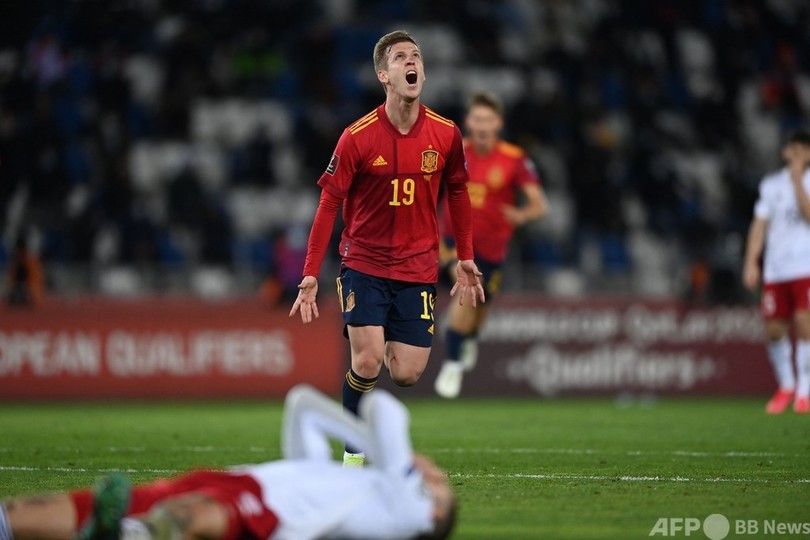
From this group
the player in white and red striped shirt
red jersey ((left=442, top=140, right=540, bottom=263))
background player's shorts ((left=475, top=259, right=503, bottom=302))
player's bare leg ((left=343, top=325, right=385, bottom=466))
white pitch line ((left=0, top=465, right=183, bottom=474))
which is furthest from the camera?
background player's shorts ((left=475, top=259, right=503, bottom=302))

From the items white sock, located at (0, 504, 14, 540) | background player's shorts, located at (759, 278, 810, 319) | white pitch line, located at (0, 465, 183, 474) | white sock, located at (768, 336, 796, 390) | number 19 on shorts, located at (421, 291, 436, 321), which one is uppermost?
number 19 on shorts, located at (421, 291, 436, 321)

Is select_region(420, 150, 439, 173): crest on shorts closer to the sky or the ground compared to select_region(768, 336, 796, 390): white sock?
closer to the sky

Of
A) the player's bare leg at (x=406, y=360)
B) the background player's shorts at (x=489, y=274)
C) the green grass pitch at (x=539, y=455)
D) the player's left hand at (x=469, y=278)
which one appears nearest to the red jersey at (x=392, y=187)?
the player's left hand at (x=469, y=278)

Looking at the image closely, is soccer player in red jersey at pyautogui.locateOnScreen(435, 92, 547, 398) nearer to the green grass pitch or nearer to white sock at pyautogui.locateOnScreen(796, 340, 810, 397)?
the green grass pitch

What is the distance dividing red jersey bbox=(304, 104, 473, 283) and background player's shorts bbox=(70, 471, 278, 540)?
291 centimetres

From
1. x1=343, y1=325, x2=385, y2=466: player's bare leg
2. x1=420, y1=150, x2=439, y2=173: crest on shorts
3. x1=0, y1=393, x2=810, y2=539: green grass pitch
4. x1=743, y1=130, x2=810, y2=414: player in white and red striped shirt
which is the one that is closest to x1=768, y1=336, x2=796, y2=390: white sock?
x1=743, y1=130, x2=810, y2=414: player in white and red striped shirt

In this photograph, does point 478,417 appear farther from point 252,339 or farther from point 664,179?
point 664,179

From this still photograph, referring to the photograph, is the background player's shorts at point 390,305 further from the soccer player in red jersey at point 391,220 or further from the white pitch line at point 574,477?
the white pitch line at point 574,477

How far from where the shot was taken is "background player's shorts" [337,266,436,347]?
27.1 ft

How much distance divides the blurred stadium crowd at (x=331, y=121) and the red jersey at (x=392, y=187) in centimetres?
964

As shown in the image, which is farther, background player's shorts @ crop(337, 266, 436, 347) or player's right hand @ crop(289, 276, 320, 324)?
background player's shorts @ crop(337, 266, 436, 347)

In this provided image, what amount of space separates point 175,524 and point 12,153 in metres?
16.0

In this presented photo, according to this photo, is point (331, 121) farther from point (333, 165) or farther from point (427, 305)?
point (333, 165)

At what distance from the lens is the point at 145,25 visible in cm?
2262
